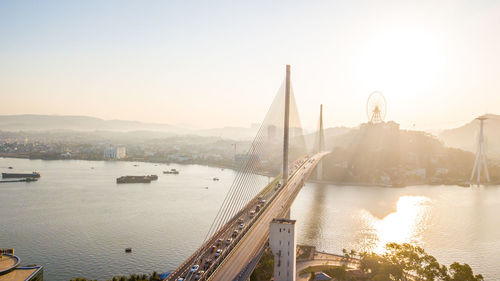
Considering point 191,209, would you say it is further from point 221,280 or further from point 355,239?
point 221,280

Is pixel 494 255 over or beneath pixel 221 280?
beneath

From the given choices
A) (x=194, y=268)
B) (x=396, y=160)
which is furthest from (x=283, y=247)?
(x=396, y=160)

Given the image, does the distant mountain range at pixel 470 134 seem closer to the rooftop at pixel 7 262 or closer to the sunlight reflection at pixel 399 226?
the sunlight reflection at pixel 399 226

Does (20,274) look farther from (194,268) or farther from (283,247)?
(283,247)

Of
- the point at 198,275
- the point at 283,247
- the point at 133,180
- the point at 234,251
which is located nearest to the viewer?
the point at 198,275

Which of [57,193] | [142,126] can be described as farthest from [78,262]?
[142,126]

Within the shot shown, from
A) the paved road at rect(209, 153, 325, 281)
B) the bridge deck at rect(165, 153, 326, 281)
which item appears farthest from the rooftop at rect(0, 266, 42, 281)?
the paved road at rect(209, 153, 325, 281)
